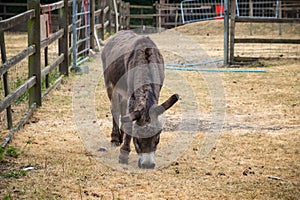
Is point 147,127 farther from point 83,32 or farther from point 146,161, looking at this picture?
point 83,32

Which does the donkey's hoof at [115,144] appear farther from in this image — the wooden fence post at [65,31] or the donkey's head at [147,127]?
the wooden fence post at [65,31]

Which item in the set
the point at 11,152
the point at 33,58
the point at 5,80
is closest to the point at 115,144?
the point at 11,152

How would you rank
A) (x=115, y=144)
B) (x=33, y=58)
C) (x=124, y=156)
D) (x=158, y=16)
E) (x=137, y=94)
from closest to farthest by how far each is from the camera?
(x=137, y=94) → (x=124, y=156) → (x=115, y=144) → (x=33, y=58) → (x=158, y=16)

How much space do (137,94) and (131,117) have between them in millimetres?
416

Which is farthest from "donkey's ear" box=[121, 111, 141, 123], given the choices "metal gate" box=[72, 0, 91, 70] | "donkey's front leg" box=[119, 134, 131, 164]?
"metal gate" box=[72, 0, 91, 70]

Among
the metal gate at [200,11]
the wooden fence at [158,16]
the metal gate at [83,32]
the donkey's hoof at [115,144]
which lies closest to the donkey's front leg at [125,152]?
the donkey's hoof at [115,144]

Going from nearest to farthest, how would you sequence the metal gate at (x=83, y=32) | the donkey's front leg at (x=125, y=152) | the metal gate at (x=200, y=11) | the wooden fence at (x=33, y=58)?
the donkey's front leg at (x=125, y=152)
the wooden fence at (x=33, y=58)
the metal gate at (x=83, y=32)
the metal gate at (x=200, y=11)

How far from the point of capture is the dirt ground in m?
5.09

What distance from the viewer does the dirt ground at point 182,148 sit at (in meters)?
5.09

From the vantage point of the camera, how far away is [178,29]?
24.3m

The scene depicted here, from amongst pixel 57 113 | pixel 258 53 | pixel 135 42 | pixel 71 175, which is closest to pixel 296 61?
pixel 258 53

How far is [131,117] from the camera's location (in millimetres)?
5047

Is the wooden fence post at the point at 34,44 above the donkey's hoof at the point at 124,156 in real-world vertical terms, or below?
above

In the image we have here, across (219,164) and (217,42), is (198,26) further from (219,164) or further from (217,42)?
(219,164)
